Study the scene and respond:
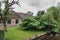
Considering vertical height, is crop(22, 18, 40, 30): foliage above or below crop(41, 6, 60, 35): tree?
below

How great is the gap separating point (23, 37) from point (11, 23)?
13.4 metres

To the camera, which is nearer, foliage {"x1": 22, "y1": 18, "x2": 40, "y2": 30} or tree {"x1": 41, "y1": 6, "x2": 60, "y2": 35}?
tree {"x1": 41, "y1": 6, "x2": 60, "y2": 35}

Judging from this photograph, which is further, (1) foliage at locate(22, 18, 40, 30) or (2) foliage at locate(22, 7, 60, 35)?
(1) foliage at locate(22, 18, 40, 30)

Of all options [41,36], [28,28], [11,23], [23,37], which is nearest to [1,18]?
[23,37]

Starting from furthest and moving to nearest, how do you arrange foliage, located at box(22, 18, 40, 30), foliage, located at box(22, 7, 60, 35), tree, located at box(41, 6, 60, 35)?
foliage, located at box(22, 18, 40, 30) → tree, located at box(41, 6, 60, 35) → foliage, located at box(22, 7, 60, 35)

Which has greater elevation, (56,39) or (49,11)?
(49,11)

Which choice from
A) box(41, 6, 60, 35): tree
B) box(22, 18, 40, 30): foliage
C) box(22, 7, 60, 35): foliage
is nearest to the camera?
box(22, 7, 60, 35): foliage

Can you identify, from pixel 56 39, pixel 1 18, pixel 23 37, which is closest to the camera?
pixel 1 18

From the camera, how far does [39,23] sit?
28.0 m

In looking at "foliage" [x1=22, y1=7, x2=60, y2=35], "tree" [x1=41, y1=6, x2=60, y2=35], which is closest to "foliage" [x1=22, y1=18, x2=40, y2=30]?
"foliage" [x1=22, y1=7, x2=60, y2=35]

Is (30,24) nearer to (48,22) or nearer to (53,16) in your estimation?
(48,22)

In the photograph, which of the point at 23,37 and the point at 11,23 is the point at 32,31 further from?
the point at 11,23

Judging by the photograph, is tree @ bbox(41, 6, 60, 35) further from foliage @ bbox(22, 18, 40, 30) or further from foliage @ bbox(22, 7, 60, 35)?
foliage @ bbox(22, 18, 40, 30)

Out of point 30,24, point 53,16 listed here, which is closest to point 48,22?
point 53,16
